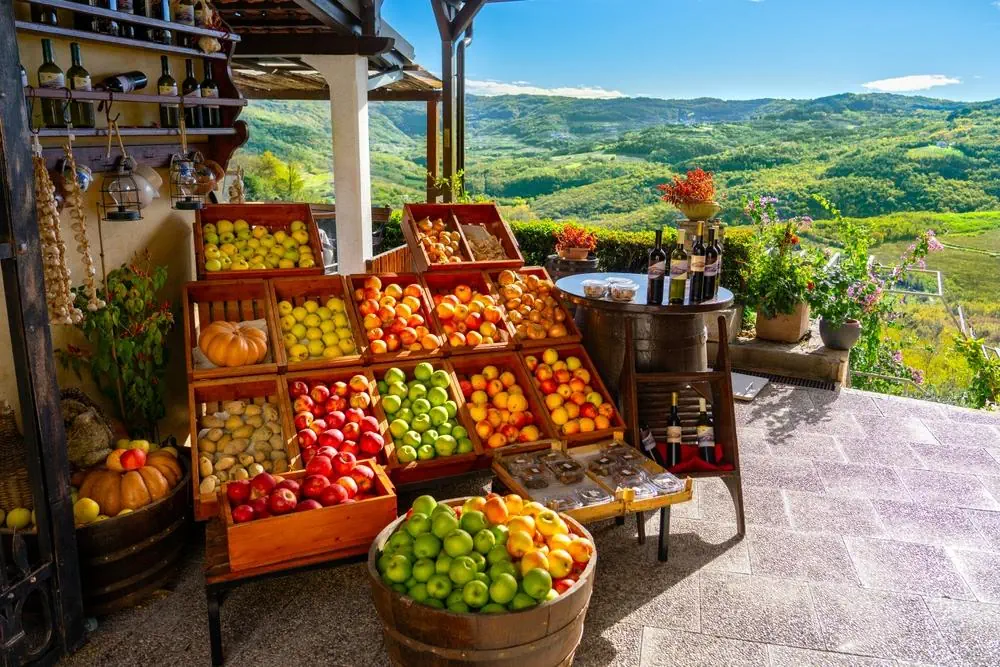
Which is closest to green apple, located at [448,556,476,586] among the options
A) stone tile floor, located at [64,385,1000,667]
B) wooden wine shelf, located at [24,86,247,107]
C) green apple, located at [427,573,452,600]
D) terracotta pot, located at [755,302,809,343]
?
green apple, located at [427,573,452,600]

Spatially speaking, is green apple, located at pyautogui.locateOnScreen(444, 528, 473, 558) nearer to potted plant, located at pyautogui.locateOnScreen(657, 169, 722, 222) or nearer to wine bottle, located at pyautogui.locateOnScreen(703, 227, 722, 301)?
wine bottle, located at pyautogui.locateOnScreen(703, 227, 722, 301)

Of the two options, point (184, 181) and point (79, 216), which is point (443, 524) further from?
point (184, 181)

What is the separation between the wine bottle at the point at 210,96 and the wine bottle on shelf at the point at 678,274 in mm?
2935

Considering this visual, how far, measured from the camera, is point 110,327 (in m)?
3.49

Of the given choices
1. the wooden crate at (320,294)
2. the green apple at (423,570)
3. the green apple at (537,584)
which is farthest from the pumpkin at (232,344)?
the green apple at (537,584)

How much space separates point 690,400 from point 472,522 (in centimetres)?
194

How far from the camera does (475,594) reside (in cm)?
224

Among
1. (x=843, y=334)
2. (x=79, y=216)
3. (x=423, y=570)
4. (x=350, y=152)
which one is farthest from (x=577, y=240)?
(x=423, y=570)

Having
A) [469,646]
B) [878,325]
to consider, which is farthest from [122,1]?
[878,325]

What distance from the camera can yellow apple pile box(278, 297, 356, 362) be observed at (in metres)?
3.97

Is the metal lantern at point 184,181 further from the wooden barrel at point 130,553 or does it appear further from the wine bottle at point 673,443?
the wine bottle at point 673,443

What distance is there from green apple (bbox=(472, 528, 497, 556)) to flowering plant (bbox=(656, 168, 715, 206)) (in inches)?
137

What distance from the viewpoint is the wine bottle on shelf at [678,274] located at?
13.1 ft

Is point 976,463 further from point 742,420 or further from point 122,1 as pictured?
point 122,1
